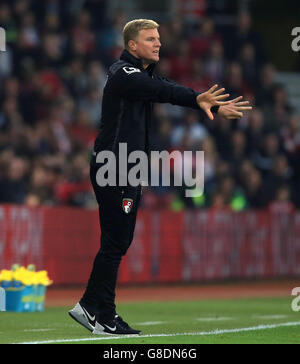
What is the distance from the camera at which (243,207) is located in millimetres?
20641

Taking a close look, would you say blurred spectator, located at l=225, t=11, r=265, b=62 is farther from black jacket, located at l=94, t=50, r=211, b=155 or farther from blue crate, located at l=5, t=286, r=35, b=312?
black jacket, located at l=94, t=50, r=211, b=155

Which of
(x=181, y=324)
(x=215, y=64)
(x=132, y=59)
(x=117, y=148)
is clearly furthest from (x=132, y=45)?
(x=215, y=64)

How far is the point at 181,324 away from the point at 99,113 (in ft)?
33.2

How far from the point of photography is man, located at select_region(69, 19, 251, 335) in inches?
371

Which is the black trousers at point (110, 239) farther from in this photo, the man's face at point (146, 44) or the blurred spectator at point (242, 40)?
the blurred spectator at point (242, 40)

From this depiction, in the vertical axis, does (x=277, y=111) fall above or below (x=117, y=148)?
above

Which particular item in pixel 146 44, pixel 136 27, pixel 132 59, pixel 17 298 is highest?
pixel 136 27

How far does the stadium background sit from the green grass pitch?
312 centimetres


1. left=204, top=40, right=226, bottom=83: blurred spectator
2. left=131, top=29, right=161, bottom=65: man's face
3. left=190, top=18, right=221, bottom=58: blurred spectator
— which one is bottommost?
left=131, top=29, right=161, bottom=65: man's face

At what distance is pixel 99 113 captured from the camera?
2089cm

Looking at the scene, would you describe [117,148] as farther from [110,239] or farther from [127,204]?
[110,239]

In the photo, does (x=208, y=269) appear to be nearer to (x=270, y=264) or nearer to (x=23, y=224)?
(x=270, y=264)

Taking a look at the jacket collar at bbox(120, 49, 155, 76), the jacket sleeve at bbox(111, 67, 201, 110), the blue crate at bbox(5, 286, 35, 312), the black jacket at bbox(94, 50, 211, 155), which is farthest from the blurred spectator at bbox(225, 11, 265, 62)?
the jacket sleeve at bbox(111, 67, 201, 110)

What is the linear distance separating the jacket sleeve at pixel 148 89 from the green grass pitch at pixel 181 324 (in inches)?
72.0
